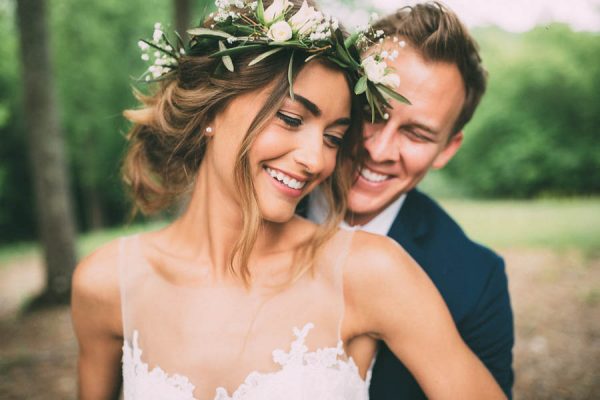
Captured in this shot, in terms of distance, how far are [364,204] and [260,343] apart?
1036 millimetres

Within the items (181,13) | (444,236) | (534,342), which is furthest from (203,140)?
(534,342)

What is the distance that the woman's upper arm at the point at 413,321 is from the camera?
212cm

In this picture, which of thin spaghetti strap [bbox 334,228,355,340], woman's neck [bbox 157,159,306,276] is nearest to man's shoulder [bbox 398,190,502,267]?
thin spaghetti strap [bbox 334,228,355,340]

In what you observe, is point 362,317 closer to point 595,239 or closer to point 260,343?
point 260,343

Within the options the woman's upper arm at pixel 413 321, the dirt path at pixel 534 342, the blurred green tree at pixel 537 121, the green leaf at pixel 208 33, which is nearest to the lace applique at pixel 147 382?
the woman's upper arm at pixel 413 321

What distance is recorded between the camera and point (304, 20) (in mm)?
2115

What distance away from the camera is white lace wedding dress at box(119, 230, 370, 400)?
2240 mm

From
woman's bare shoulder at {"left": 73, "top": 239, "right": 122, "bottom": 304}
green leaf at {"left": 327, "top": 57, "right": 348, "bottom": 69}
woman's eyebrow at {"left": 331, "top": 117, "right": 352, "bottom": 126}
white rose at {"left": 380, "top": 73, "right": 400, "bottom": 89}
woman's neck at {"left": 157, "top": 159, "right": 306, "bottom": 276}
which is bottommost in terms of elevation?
woman's bare shoulder at {"left": 73, "top": 239, "right": 122, "bottom": 304}

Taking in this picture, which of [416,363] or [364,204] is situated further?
[364,204]

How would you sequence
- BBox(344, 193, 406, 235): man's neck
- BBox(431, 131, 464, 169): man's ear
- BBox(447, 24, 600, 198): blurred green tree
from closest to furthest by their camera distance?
BBox(344, 193, 406, 235): man's neck
BBox(431, 131, 464, 169): man's ear
BBox(447, 24, 600, 198): blurred green tree

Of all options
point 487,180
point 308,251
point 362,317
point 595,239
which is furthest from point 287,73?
point 487,180

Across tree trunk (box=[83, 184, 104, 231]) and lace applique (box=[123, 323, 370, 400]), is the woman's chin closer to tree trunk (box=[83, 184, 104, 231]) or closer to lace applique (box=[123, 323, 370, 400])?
lace applique (box=[123, 323, 370, 400])

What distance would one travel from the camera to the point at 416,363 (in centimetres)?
218

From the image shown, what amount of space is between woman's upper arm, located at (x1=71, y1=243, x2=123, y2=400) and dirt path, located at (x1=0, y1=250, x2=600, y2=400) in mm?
3300
